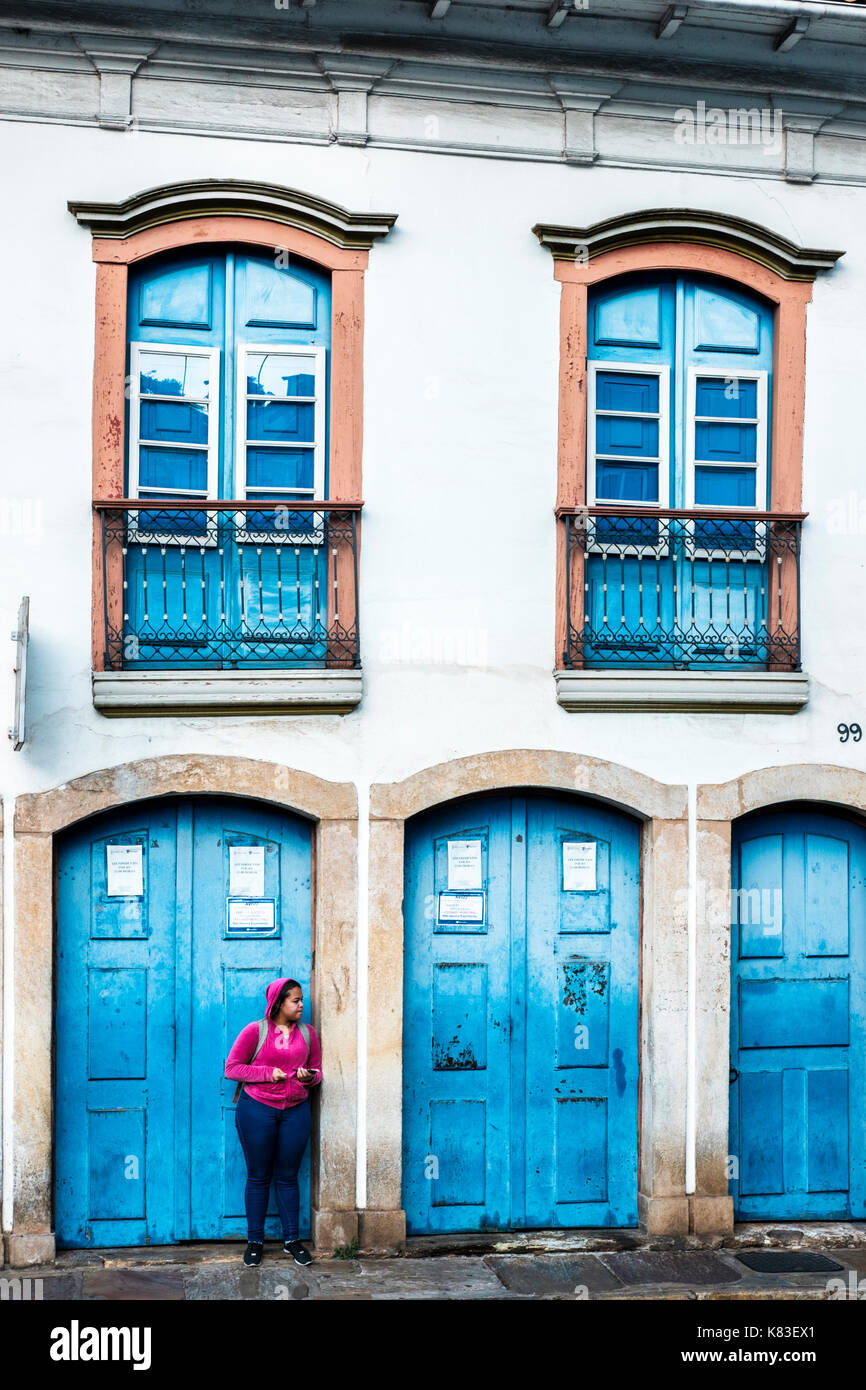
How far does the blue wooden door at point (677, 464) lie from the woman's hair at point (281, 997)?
2755mm

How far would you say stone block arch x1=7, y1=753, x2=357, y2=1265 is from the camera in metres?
7.96

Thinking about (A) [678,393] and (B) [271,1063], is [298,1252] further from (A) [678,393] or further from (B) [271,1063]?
(A) [678,393]

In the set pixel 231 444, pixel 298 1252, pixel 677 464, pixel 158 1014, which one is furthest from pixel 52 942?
pixel 677 464

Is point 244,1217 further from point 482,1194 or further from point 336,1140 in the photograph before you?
point 482,1194

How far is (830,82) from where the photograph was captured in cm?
893

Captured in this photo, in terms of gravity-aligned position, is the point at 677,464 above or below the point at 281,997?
above

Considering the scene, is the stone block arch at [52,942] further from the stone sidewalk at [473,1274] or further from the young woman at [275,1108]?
the stone sidewalk at [473,1274]

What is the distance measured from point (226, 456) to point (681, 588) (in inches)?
119

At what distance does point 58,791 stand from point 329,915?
1.78 m

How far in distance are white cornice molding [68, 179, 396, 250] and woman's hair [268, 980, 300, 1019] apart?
4.47 meters

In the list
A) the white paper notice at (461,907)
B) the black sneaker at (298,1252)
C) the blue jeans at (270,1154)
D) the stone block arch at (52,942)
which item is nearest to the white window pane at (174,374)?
the stone block arch at (52,942)

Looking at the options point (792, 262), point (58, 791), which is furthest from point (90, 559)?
point (792, 262)

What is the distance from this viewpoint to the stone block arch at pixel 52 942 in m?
7.96

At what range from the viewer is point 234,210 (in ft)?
27.3
